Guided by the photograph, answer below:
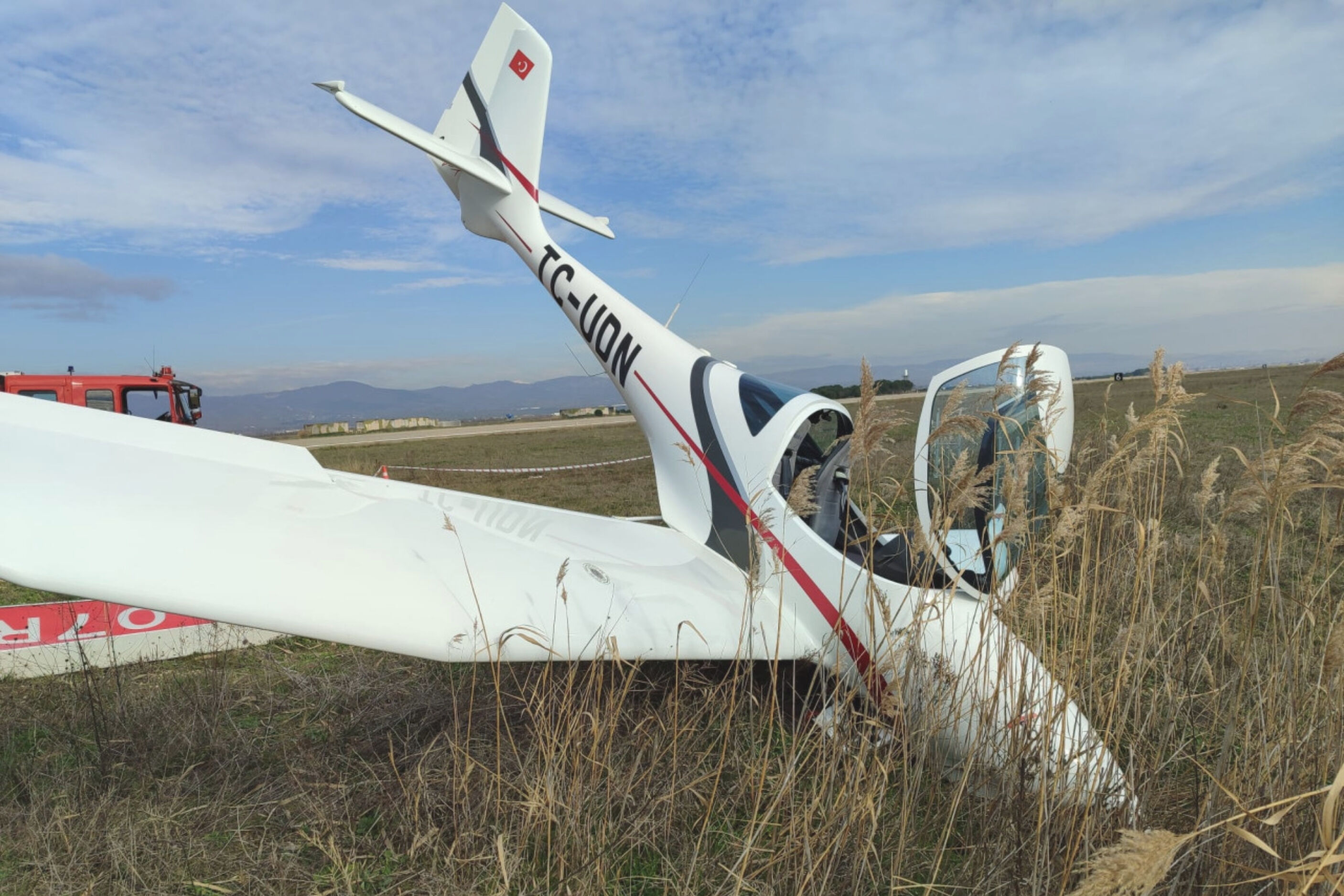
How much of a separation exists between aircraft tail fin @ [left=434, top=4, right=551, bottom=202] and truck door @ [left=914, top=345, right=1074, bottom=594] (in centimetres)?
601

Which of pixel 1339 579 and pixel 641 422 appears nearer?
→ pixel 1339 579

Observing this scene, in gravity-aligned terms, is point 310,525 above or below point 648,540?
above

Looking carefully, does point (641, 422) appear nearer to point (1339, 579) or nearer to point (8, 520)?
point (8, 520)

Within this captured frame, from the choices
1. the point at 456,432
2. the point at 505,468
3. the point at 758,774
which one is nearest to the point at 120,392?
the point at 505,468

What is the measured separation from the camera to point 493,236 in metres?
8.05

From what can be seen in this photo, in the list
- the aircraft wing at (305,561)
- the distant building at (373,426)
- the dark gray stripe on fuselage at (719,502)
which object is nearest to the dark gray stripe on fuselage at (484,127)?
the dark gray stripe on fuselage at (719,502)

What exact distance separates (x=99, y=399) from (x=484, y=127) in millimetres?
10556

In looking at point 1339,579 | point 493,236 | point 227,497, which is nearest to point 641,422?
point 227,497

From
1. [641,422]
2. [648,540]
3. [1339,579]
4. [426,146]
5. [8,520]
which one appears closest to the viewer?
[8,520]

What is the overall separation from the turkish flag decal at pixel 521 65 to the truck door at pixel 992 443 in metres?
6.65

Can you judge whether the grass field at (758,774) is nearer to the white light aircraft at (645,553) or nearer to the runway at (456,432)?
the white light aircraft at (645,553)

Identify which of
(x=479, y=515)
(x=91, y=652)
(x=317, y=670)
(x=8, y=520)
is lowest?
(x=317, y=670)

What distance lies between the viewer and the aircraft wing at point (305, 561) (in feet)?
7.32

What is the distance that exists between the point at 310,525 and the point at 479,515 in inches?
52.4
